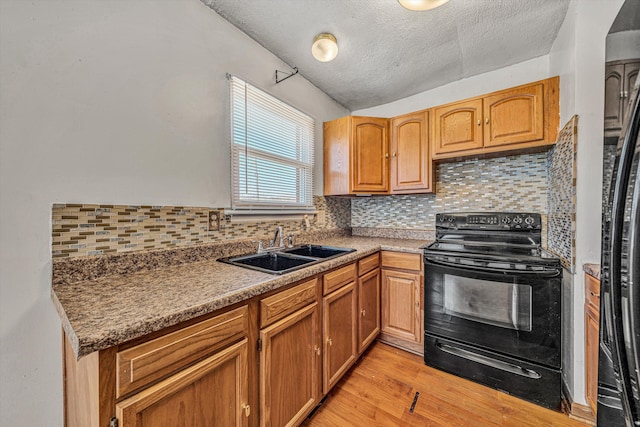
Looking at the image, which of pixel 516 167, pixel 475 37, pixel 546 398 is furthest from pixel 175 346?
pixel 516 167

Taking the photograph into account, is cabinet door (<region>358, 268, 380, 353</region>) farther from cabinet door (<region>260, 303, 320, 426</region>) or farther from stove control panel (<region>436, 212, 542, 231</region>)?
stove control panel (<region>436, 212, 542, 231</region>)

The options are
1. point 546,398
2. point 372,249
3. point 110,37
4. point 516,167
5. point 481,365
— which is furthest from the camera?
point 516,167

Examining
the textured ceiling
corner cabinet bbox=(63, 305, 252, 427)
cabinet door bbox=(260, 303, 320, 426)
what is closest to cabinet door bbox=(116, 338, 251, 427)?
corner cabinet bbox=(63, 305, 252, 427)

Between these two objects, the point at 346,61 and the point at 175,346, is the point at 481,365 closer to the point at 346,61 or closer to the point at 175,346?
the point at 175,346

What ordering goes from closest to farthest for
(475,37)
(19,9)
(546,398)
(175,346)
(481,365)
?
1. (175,346)
2. (19,9)
3. (546,398)
4. (481,365)
5. (475,37)

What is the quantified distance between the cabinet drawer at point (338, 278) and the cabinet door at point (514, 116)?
4.90 ft

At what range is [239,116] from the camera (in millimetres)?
1701

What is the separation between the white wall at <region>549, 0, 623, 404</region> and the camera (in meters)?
1.33

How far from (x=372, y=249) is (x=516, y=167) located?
146 centimetres

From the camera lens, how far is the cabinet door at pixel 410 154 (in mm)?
2279

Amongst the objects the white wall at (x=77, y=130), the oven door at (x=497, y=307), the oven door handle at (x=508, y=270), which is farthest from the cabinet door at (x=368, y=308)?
the white wall at (x=77, y=130)

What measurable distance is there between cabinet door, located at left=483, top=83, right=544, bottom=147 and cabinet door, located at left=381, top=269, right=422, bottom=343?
4.20 ft

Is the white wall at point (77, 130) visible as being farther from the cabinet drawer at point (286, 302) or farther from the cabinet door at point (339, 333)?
the cabinet door at point (339, 333)

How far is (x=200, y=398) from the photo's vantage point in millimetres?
842
